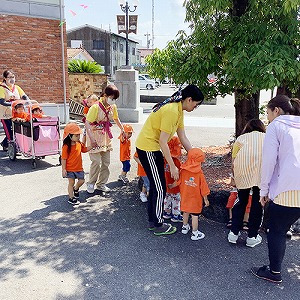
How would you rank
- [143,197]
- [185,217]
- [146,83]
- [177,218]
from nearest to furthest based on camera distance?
[185,217] < [177,218] < [143,197] < [146,83]

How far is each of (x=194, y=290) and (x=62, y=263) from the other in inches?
52.4

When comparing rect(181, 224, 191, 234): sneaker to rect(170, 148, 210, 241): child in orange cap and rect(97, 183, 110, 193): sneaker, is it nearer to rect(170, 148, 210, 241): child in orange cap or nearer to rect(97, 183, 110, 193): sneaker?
rect(170, 148, 210, 241): child in orange cap

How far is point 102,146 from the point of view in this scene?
5352 millimetres

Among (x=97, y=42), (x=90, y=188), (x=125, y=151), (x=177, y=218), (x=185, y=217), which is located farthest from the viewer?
(x=97, y=42)

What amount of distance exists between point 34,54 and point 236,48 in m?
8.35

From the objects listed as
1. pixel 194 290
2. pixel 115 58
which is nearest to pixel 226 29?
pixel 194 290

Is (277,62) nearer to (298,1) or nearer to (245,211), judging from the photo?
(298,1)

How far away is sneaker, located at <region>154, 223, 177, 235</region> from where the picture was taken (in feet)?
13.8

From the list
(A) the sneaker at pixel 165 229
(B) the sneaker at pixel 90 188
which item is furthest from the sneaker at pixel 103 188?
(A) the sneaker at pixel 165 229

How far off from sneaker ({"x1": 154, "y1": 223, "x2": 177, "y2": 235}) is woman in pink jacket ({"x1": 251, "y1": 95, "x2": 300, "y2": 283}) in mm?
1301

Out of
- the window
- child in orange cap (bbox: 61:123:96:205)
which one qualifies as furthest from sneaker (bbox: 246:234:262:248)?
the window

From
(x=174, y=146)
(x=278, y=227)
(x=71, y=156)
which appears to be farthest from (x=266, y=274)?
(x=71, y=156)

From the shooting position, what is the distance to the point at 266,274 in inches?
130

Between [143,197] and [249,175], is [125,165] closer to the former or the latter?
[143,197]
